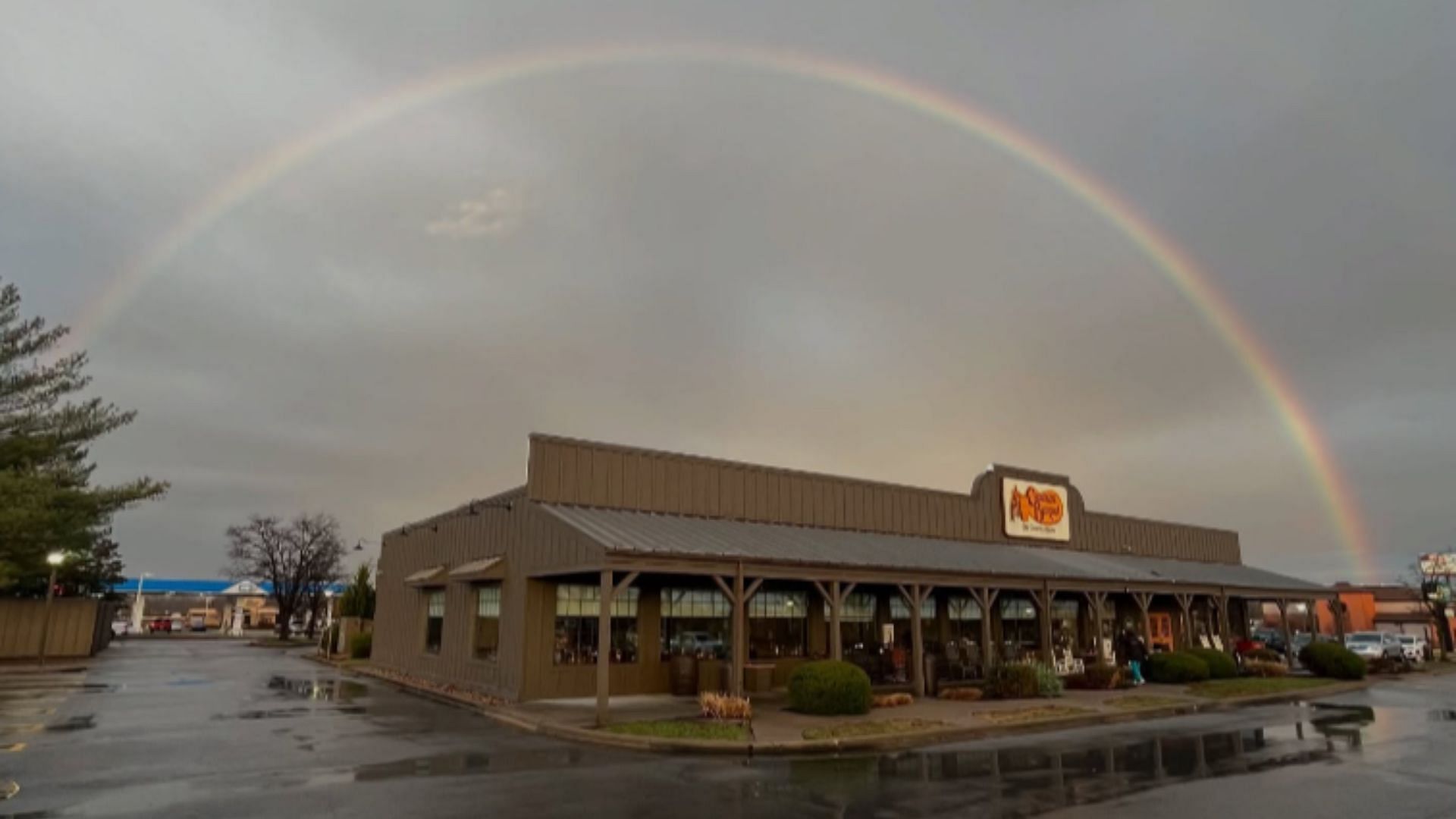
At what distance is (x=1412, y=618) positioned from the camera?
85938mm

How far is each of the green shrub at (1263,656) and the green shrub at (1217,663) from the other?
3.93 metres

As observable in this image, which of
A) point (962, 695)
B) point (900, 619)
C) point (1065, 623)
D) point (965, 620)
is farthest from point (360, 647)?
point (1065, 623)

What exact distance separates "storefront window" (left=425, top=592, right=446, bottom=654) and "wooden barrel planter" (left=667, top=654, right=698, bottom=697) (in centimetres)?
839

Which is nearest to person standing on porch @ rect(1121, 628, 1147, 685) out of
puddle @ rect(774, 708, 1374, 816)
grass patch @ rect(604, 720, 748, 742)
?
puddle @ rect(774, 708, 1374, 816)

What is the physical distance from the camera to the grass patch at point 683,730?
1431 centimetres

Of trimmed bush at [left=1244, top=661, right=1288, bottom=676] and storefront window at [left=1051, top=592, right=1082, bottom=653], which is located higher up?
storefront window at [left=1051, top=592, right=1082, bottom=653]

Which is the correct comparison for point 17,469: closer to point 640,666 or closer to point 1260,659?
point 640,666

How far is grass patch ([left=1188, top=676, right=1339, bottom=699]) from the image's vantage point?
23.2 m

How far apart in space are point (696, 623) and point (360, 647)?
22471 millimetres

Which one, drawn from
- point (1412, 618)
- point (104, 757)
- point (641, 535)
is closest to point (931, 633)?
point (641, 535)

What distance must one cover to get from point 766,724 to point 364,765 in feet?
24.3

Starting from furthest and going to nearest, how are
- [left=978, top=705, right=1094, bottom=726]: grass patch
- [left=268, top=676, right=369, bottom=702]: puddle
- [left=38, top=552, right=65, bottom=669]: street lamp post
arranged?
[left=38, top=552, right=65, bottom=669]: street lamp post
[left=268, top=676, right=369, bottom=702]: puddle
[left=978, top=705, right=1094, bottom=726]: grass patch

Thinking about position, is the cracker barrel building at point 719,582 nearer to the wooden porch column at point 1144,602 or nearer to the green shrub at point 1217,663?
the wooden porch column at point 1144,602

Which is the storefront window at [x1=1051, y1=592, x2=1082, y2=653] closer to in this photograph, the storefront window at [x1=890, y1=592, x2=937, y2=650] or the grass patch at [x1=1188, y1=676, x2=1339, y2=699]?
the grass patch at [x1=1188, y1=676, x2=1339, y2=699]
